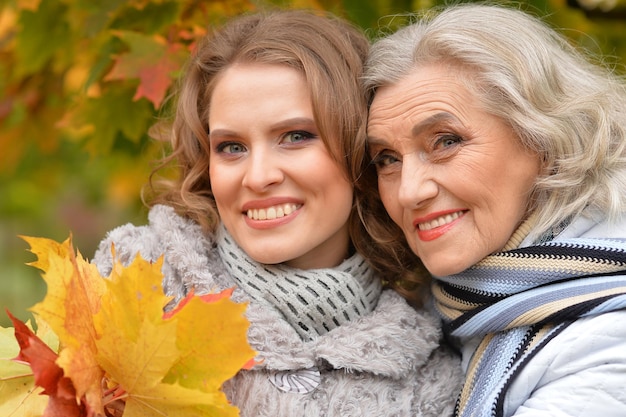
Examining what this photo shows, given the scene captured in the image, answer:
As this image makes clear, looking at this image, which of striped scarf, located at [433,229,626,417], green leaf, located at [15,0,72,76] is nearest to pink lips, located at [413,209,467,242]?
striped scarf, located at [433,229,626,417]

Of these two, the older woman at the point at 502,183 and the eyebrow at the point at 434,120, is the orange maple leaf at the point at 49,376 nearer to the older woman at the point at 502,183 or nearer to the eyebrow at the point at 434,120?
the older woman at the point at 502,183

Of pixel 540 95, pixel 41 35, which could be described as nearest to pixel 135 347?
pixel 540 95

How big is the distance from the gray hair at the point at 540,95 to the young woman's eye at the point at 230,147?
42cm

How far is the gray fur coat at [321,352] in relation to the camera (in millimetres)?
2043

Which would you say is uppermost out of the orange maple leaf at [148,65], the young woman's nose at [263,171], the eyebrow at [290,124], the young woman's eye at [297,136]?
the orange maple leaf at [148,65]

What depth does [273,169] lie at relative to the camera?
215 cm

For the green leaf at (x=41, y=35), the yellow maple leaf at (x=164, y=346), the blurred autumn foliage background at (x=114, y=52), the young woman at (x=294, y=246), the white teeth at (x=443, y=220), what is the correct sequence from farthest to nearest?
1. the green leaf at (x=41, y=35)
2. the blurred autumn foliage background at (x=114, y=52)
3. the white teeth at (x=443, y=220)
4. the young woman at (x=294, y=246)
5. the yellow maple leaf at (x=164, y=346)

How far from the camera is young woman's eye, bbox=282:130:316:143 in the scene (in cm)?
220

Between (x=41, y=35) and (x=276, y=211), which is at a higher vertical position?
(x=41, y=35)

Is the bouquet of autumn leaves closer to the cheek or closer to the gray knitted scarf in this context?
the gray knitted scarf

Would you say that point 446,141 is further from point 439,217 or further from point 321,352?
point 321,352

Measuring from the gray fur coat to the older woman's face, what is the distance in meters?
0.25

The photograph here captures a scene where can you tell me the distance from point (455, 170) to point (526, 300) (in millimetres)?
388

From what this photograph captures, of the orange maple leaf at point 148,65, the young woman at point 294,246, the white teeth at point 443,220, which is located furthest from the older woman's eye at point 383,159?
the orange maple leaf at point 148,65
